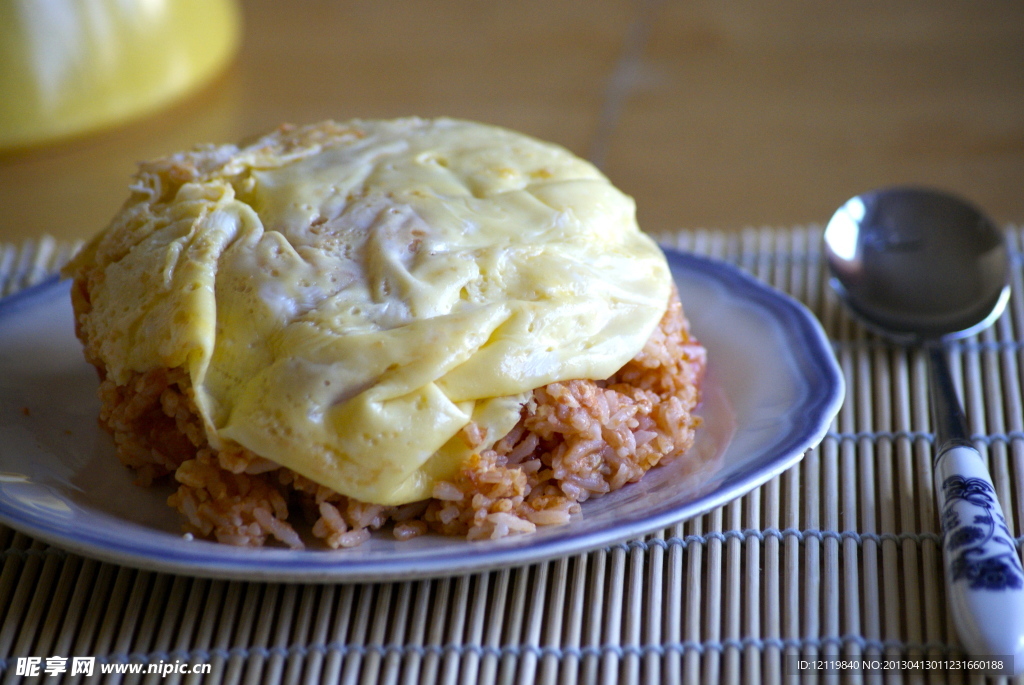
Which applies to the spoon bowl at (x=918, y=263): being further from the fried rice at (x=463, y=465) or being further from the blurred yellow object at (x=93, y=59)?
the blurred yellow object at (x=93, y=59)

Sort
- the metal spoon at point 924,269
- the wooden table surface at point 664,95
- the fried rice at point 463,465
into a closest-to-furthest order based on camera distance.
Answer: the fried rice at point 463,465 → the metal spoon at point 924,269 → the wooden table surface at point 664,95

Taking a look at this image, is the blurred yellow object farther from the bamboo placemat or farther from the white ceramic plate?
the bamboo placemat

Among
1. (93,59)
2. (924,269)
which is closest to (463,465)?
(924,269)

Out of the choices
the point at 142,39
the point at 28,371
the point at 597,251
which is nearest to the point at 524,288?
the point at 597,251

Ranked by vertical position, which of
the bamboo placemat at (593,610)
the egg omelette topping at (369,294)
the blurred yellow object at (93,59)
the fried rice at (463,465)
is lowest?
the bamboo placemat at (593,610)

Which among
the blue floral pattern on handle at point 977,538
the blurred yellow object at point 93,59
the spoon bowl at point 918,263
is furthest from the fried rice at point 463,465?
the blurred yellow object at point 93,59

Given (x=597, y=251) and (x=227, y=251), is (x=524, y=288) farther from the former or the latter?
(x=227, y=251)

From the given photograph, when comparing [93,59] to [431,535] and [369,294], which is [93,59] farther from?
[431,535]
